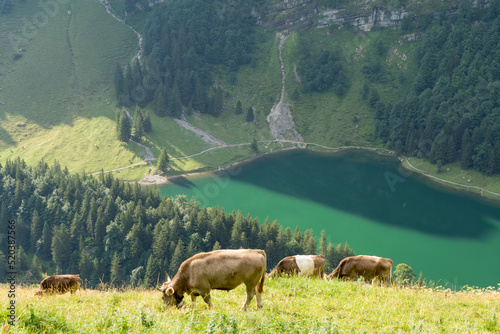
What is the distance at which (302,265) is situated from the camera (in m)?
26.8

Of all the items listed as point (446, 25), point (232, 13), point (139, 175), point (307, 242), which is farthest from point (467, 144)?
point (232, 13)

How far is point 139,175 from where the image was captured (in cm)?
12319

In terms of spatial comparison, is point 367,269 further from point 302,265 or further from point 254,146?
point 254,146

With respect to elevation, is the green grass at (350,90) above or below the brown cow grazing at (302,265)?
above

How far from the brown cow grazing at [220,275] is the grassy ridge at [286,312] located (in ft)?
1.89

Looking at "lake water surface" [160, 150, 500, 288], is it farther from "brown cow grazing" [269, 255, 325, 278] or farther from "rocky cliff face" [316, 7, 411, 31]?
"rocky cliff face" [316, 7, 411, 31]

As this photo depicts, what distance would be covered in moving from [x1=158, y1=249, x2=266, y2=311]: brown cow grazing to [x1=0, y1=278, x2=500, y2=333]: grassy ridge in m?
0.58

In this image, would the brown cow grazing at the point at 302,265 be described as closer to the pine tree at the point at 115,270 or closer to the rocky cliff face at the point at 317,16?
the pine tree at the point at 115,270

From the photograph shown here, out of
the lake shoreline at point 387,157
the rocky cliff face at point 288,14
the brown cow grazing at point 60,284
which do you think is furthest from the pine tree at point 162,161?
the brown cow grazing at point 60,284

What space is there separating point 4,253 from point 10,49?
119 meters

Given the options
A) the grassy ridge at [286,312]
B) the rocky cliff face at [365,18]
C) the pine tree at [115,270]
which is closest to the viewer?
the grassy ridge at [286,312]

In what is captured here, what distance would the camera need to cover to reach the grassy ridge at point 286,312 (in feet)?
41.8

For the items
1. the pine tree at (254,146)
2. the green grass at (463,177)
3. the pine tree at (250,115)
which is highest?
the pine tree at (250,115)

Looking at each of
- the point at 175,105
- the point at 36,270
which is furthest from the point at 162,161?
the point at 36,270
